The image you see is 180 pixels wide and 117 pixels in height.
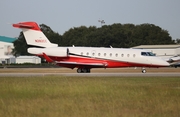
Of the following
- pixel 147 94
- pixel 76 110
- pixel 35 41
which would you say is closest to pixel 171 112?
pixel 76 110

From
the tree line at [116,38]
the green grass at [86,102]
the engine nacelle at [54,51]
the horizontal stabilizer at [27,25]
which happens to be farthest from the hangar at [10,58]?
the green grass at [86,102]

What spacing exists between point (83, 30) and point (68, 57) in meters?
98.7

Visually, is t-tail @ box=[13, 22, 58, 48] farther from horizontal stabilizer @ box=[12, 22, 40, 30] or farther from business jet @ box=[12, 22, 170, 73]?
A: business jet @ box=[12, 22, 170, 73]

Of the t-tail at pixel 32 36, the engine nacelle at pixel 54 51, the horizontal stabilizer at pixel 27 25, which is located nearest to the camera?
the engine nacelle at pixel 54 51

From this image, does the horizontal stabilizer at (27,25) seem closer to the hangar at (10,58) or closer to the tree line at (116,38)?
the hangar at (10,58)

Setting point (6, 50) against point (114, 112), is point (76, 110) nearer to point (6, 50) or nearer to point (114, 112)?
point (114, 112)

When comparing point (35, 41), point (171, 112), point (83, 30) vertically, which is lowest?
point (171, 112)

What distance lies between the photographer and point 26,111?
13281mm

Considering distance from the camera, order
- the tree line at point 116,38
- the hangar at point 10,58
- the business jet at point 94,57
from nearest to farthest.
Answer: the business jet at point 94,57
the hangar at point 10,58
the tree line at point 116,38

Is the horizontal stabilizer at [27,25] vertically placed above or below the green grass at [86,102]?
above

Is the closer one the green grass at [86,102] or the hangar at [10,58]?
the green grass at [86,102]

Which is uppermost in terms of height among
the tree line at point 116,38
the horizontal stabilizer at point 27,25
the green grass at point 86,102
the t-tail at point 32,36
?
the tree line at point 116,38

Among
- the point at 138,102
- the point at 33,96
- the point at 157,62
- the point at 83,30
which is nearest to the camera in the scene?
the point at 138,102

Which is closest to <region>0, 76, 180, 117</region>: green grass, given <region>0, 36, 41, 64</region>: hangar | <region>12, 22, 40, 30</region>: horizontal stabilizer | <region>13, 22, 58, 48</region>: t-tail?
<region>13, 22, 58, 48</region>: t-tail
